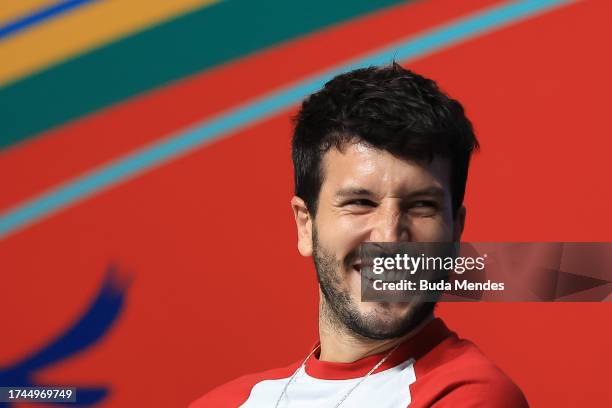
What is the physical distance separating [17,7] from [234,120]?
1.81 feet

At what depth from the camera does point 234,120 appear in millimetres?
2061

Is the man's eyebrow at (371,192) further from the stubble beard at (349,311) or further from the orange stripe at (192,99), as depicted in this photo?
the orange stripe at (192,99)

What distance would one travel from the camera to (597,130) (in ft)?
6.13

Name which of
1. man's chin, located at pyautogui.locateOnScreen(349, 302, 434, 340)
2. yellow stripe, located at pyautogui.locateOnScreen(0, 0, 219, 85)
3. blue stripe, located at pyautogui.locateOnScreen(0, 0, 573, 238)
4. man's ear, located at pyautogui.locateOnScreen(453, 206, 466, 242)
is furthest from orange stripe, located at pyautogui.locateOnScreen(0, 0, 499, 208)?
man's chin, located at pyautogui.locateOnScreen(349, 302, 434, 340)

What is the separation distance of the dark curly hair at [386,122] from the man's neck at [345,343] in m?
0.17

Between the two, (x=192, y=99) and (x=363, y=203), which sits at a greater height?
(x=192, y=99)

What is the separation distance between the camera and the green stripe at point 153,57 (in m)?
2.05

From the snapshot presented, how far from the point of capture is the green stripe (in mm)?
2053

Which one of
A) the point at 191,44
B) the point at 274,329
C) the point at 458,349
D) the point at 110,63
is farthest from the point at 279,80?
the point at 458,349

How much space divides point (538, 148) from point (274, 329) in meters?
0.62

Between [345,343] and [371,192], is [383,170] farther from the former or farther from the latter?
[345,343]

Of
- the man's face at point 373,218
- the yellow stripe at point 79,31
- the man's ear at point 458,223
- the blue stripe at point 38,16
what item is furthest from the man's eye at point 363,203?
the blue stripe at point 38,16

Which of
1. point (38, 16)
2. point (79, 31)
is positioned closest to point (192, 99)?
point (79, 31)

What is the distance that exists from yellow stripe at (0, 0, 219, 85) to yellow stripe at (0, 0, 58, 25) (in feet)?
0.12
